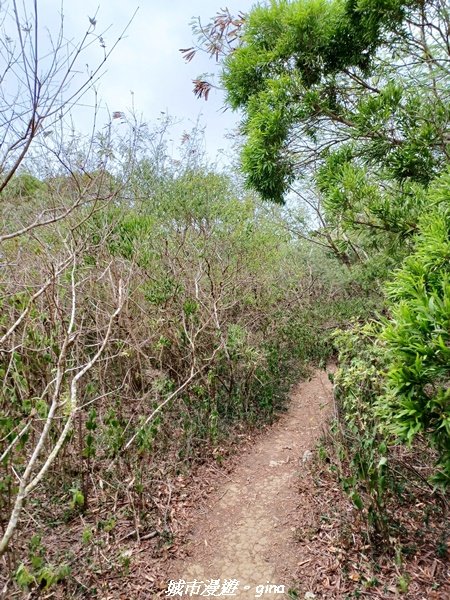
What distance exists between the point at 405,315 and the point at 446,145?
171 cm

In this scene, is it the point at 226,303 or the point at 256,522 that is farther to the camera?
the point at 226,303

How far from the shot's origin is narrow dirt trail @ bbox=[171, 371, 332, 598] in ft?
7.64

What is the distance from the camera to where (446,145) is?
7.29ft

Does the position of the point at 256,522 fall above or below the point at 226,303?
below

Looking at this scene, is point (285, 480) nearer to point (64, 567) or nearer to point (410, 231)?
point (64, 567)

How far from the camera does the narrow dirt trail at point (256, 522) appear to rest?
2.33 meters

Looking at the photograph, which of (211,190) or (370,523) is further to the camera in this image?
(211,190)

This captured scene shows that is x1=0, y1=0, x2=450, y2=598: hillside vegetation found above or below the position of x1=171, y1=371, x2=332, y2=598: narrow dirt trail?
above

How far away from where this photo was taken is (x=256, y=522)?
9.21ft

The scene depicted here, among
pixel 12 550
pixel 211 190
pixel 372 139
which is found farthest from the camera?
pixel 211 190

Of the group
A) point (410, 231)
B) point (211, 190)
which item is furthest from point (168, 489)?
point (211, 190)

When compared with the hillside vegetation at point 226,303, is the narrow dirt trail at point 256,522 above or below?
below

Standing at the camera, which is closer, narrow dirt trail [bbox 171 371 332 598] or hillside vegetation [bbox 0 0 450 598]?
hillside vegetation [bbox 0 0 450 598]

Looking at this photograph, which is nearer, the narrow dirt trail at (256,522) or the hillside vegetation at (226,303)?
the hillside vegetation at (226,303)
